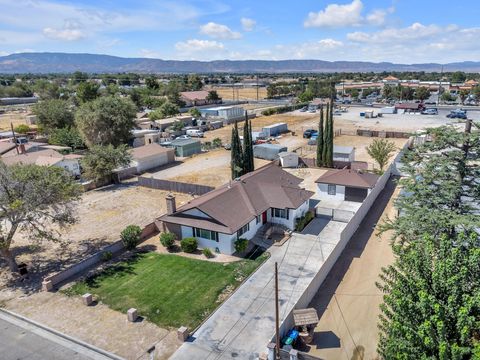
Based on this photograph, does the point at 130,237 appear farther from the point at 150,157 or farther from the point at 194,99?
the point at 194,99

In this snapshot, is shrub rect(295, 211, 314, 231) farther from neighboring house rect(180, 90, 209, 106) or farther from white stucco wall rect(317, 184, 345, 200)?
neighboring house rect(180, 90, 209, 106)

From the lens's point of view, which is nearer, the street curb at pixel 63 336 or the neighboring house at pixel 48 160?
the street curb at pixel 63 336

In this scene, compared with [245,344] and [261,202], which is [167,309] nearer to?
[245,344]

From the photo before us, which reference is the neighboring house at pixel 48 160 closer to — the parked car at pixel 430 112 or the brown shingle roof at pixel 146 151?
the brown shingle roof at pixel 146 151

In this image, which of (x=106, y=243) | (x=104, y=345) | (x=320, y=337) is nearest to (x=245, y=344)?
(x=320, y=337)

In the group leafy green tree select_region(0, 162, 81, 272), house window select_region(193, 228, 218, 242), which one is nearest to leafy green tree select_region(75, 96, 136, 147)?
leafy green tree select_region(0, 162, 81, 272)

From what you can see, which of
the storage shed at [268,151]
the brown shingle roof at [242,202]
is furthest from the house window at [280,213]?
the storage shed at [268,151]
